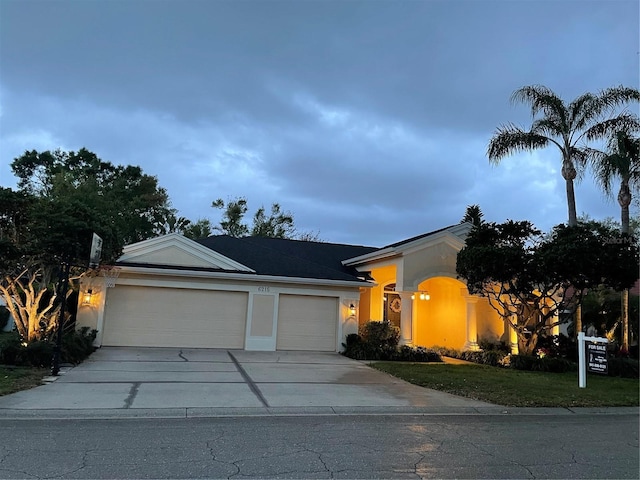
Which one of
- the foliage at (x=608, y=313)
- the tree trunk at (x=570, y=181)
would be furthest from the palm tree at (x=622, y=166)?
the foliage at (x=608, y=313)

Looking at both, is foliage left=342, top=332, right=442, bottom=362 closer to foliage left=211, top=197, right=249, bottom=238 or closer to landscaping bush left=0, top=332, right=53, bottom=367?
landscaping bush left=0, top=332, right=53, bottom=367

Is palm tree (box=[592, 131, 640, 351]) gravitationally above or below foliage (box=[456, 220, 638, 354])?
above

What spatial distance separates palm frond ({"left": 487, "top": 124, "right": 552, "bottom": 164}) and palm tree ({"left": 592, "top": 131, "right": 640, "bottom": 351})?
197cm

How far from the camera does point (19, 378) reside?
341 inches

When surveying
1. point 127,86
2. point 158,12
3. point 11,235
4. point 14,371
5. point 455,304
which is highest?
point 158,12

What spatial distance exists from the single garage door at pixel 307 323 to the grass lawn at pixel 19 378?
7.63 meters

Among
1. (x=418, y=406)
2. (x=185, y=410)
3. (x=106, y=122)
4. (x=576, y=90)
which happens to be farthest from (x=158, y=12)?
(x=576, y=90)

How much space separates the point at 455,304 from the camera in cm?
1847

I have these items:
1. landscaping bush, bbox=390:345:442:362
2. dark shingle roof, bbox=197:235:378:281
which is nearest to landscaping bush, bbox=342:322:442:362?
landscaping bush, bbox=390:345:442:362

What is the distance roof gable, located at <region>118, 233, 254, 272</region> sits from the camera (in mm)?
14773

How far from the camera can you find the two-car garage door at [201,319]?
14.4 meters

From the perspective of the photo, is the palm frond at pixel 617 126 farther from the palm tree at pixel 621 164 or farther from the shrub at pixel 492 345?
the shrub at pixel 492 345

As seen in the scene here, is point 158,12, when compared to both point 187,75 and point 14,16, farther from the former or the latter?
point 14,16

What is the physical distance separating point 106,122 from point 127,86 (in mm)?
4466
